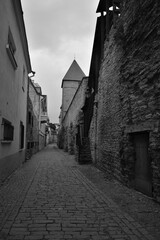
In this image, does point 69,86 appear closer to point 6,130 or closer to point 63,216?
point 6,130


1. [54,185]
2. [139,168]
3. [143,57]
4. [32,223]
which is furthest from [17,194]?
[143,57]

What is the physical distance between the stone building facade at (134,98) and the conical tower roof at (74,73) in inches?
1412

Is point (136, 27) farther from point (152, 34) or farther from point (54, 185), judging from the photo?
point (54, 185)

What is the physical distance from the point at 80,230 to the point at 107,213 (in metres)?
0.95

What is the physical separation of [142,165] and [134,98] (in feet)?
5.88

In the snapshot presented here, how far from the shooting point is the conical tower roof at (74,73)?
45.0 meters

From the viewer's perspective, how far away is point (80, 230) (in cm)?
343

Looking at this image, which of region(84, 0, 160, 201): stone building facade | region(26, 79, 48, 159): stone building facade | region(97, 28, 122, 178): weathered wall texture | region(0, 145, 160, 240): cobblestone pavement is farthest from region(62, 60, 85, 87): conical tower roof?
region(0, 145, 160, 240): cobblestone pavement

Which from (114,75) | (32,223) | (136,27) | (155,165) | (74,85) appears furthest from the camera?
(74,85)

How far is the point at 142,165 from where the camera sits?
5859 millimetres

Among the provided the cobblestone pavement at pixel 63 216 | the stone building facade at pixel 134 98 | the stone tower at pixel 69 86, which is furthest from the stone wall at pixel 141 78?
the stone tower at pixel 69 86

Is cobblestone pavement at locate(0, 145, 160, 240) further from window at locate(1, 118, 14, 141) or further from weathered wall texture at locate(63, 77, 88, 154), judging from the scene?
weathered wall texture at locate(63, 77, 88, 154)

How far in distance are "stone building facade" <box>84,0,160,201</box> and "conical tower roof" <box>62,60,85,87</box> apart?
35873 mm

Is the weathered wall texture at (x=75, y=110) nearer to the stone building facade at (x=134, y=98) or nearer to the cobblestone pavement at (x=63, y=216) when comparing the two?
the stone building facade at (x=134, y=98)
